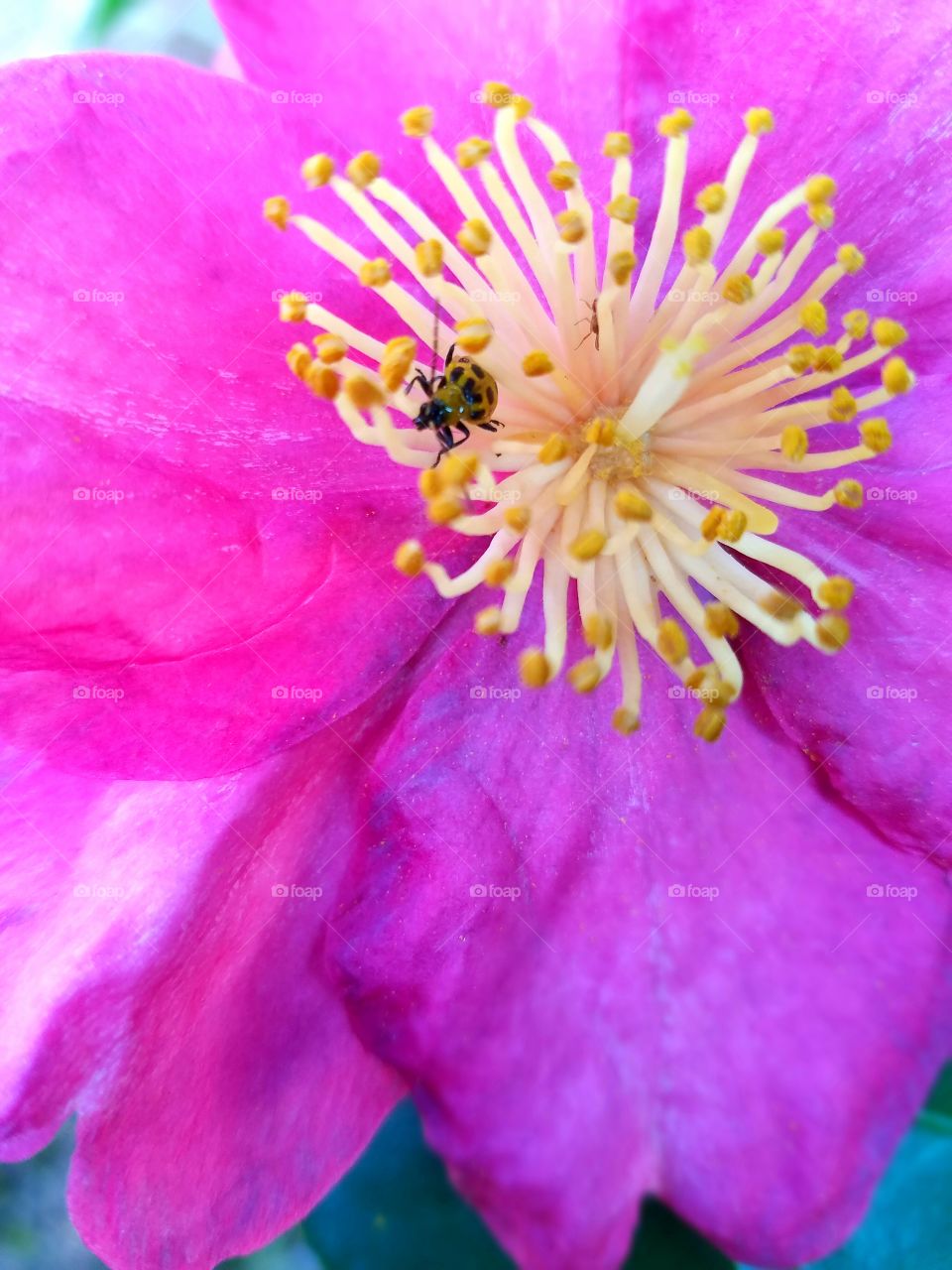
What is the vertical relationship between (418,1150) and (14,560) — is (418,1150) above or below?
below

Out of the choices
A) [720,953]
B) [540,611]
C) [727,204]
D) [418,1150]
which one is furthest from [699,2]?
[418,1150]

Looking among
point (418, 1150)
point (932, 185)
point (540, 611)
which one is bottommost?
point (418, 1150)

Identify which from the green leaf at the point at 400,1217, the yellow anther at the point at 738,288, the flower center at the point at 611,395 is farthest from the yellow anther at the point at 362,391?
the green leaf at the point at 400,1217

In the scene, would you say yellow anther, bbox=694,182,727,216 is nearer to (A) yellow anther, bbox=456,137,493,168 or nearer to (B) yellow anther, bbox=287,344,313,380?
(A) yellow anther, bbox=456,137,493,168

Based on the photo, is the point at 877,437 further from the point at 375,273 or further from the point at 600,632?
the point at 375,273

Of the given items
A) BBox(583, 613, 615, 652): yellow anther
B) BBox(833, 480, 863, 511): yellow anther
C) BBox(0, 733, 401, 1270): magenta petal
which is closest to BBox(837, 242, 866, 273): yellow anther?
BBox(833, 480, 863, 511): yellow anther

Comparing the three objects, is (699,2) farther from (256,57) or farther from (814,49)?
(256,57)

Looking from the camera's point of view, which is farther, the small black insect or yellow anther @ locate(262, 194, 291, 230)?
the small black insect

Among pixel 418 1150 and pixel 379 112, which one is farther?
pixel 418 1150
